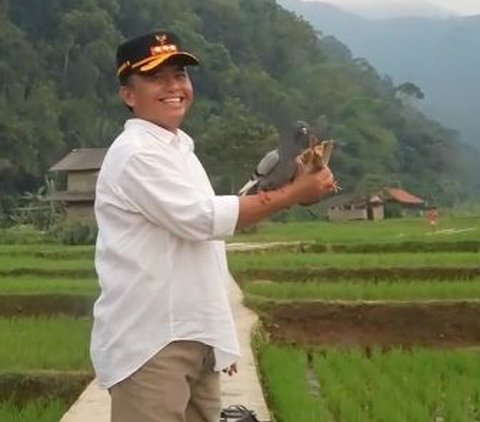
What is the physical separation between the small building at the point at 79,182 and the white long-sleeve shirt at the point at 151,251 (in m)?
32.5

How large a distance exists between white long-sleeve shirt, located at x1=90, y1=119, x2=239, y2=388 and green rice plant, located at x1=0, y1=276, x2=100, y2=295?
8492mm

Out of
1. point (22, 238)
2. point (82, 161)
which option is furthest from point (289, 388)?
point (82, 161)

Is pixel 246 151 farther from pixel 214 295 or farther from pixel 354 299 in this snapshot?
pixel 214 295

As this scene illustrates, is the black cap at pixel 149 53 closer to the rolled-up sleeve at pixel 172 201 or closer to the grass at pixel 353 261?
the rolled-up sleeve at pixel 172 201

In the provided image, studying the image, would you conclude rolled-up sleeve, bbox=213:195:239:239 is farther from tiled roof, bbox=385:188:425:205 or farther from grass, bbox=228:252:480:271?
tiled roof, bbox=385:188:425:205

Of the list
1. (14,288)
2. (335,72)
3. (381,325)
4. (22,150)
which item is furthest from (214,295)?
(335,72)

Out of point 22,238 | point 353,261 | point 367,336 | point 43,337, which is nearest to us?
point 43,337

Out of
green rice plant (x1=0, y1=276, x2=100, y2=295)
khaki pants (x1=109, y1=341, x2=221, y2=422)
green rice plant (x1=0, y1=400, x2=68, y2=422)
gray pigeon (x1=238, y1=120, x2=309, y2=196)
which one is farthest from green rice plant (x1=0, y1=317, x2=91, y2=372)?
gray pigeon (x1=238, y1=120, x2=309, y2=196)

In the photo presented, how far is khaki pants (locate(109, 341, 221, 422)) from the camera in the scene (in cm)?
247

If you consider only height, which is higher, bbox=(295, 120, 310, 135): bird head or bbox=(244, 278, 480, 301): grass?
bbox=(295, 120, 310, 135): bird head

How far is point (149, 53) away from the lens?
8.38 ft

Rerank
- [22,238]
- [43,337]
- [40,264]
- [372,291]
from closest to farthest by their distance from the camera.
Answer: [43,337] < [372,291] < [40,264] < [22,238]

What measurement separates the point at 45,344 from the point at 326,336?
2.84 metres

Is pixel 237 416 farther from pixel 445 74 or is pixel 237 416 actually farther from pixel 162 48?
pixel 445 74
